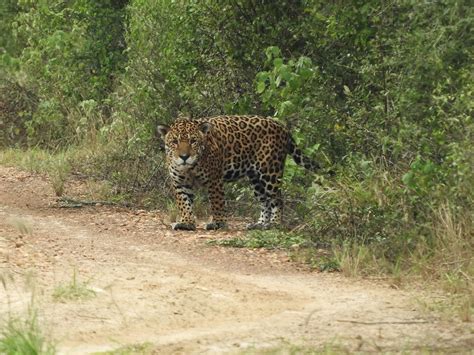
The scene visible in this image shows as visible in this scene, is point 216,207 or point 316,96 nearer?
point 316,96

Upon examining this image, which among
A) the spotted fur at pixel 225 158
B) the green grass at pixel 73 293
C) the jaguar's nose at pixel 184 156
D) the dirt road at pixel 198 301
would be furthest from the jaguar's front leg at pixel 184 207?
the green grass at pixel 73 293

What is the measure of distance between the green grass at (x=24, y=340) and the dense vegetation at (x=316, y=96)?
11.4 feet

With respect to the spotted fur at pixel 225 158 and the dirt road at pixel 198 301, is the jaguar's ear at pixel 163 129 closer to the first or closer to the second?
the spotted fur at pixel 225 158

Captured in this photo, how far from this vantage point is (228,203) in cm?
1422

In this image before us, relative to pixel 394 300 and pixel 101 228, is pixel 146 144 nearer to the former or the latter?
pixel 101 228

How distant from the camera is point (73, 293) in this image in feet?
27.3

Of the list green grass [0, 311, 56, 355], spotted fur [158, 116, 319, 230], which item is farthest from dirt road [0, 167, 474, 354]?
spotted fur [158, 116, 319, 230]

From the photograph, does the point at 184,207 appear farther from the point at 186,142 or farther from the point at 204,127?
the point at 204,127

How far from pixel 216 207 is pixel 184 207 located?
0.36 metres

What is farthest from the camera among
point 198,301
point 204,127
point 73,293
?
point 204,127

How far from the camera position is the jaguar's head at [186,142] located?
12711mm

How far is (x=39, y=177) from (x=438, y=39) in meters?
8.44

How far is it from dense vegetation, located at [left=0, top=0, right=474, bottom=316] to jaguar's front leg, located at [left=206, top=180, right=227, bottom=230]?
84 centimetres

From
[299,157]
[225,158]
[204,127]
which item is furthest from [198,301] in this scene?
[299,157]
